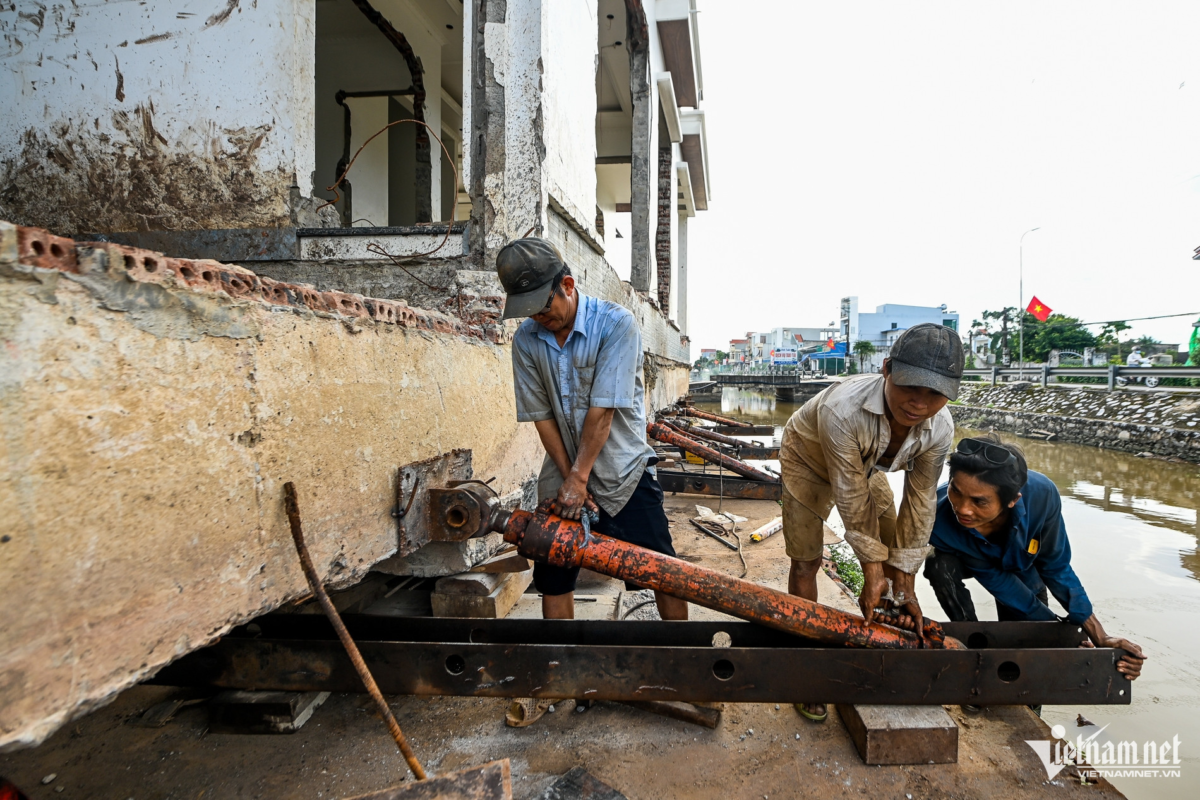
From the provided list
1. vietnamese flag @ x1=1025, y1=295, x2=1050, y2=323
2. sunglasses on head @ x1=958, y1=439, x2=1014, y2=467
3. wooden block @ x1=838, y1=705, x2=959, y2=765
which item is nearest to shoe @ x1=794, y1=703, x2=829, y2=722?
wooden block @ x1=838, y1=705, x2=959, y2=765

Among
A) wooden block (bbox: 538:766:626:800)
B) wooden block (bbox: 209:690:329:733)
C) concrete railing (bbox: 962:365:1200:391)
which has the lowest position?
wooden block (bbox: 538:766:626:800)

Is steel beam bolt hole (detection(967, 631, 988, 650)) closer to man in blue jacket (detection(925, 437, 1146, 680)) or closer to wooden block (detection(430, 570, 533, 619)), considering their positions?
man in blue jacket (detection(925, 437, 1146, 680))

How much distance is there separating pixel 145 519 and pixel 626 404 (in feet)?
4.39

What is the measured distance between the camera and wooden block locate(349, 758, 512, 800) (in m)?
1.30

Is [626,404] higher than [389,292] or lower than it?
lower

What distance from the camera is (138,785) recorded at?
175 cm

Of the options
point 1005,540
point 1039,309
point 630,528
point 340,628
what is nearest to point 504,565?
point 630,528

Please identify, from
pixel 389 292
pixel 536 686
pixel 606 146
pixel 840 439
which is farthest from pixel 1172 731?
pixel 606 146

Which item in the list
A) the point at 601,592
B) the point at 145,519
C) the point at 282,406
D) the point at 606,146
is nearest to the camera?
the point at 145,519

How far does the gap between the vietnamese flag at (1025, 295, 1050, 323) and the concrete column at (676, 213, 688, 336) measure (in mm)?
19947

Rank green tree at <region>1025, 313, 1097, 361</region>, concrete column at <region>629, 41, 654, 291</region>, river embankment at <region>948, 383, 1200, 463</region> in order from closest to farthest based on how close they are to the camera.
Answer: concrete column at <region>629, 41, 654, 291</region>
river embankment at <region>948, 383, 1200, 463</region>
green tree at <region>1025, 313, 1097, 361</region>

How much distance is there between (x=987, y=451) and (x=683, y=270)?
12.9m

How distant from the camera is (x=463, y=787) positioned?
133 cm

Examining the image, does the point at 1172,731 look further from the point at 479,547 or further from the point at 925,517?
the point at 479,547
